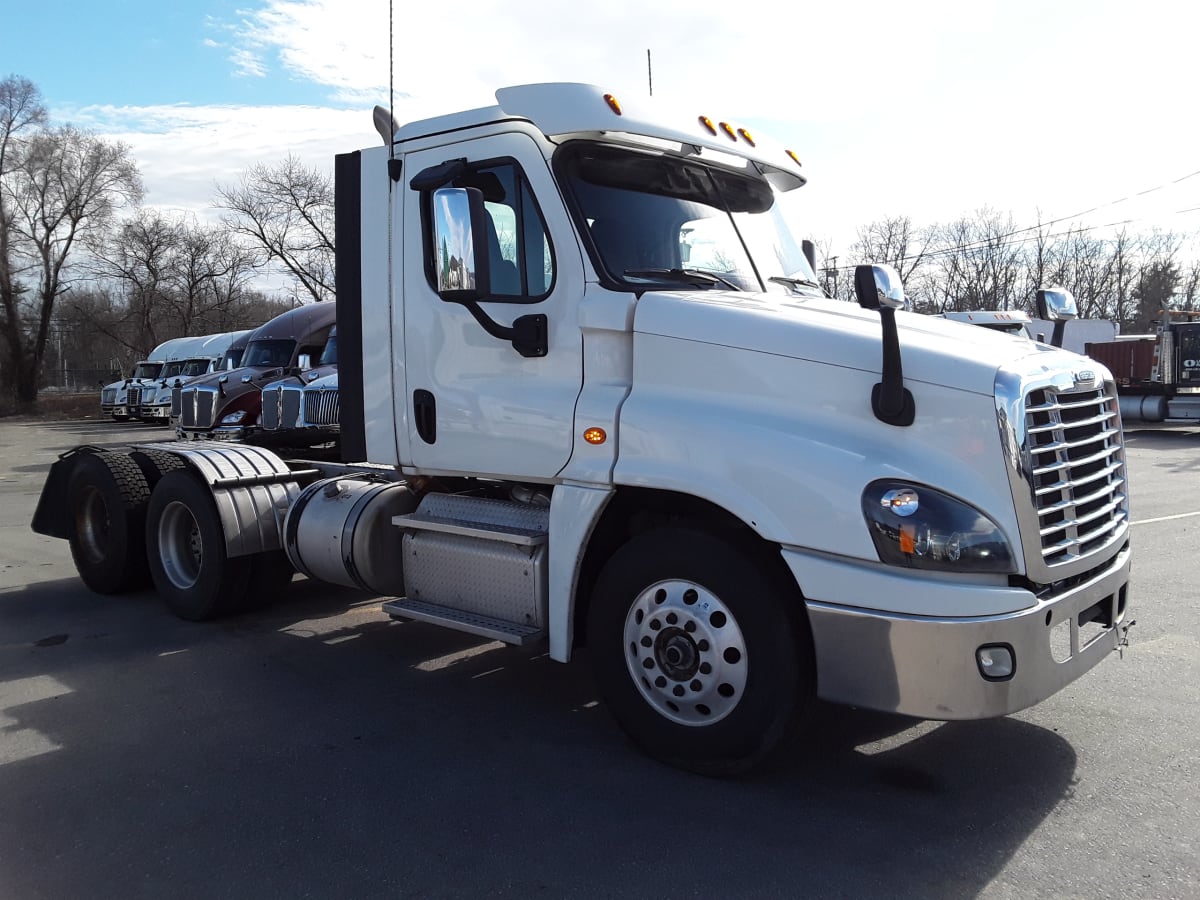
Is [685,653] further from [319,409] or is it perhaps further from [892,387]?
[319,409]

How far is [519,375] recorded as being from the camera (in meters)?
4.71

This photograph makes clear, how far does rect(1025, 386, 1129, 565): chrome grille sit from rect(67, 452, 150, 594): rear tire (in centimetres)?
650

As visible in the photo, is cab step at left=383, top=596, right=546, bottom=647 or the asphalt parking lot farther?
cab step at left=383, top=596, right=546, bottom=647

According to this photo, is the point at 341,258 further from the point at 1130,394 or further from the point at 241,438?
→ the point at 1130,394

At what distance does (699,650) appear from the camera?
3.99 m

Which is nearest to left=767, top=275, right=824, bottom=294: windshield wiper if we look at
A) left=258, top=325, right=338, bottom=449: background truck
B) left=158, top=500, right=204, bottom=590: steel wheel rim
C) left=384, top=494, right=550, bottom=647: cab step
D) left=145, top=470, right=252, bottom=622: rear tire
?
left=384, top=494, right=550, bottom=647: cab step

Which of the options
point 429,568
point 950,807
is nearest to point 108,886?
point 429,568

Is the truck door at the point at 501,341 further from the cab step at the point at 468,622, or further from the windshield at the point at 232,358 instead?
the windshield at the point at 232,358

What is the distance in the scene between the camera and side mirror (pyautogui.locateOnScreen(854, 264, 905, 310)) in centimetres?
360

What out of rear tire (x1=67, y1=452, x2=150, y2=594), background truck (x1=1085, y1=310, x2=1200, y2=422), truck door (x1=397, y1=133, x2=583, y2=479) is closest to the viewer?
truck door (x1=397, y1=133, x2=583, y2=479)

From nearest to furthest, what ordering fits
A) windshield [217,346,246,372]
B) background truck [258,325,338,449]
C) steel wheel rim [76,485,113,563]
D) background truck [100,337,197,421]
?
steel wheel rim [76,485,113,563] → background truck [258,325,338,449] → windshield [217,346,246,372] → background truck [100,337,197,421]

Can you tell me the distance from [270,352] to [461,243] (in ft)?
45.8

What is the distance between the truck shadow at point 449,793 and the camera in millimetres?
3375

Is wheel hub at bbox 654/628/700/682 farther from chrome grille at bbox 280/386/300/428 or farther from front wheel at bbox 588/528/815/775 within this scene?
chrome grille at bbox 280/386/300/428
